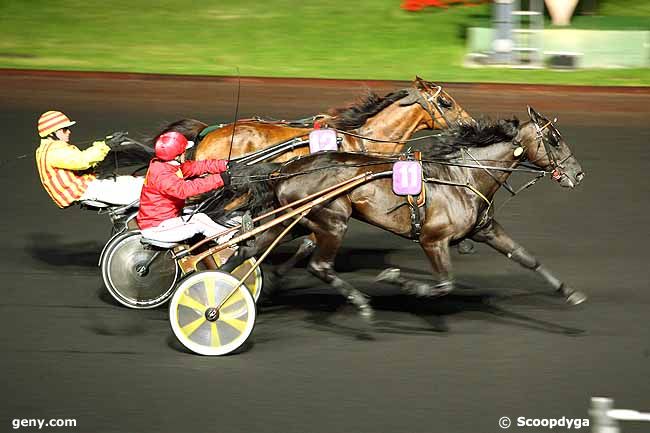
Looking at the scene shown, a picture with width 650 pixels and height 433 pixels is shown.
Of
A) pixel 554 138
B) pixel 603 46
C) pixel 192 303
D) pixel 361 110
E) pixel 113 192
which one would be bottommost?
pixel 192 303

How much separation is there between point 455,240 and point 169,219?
1.80 metres

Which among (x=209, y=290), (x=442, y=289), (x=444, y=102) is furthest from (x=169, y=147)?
(x=444, y=102)

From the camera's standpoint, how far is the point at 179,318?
20.7 ft

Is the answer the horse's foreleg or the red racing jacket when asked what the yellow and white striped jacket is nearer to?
the red racing jacket

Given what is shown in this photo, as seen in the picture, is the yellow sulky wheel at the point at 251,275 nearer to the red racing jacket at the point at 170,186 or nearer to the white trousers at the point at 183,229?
the white trousers at the point at 183,229

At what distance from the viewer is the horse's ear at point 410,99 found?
8188mm

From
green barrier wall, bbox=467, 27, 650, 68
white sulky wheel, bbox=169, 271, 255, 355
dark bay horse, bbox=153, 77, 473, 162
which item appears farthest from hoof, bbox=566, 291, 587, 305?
green barrier wall, bbox=467, 27, 650, 68

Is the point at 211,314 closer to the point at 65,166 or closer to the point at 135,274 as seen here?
the point at 135,274

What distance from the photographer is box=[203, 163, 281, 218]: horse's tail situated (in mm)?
6902

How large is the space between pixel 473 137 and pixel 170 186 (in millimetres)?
1980

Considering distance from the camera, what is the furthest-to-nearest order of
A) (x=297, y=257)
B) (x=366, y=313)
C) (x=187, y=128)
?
(x=187, y=128) → (x=297, y=257) → (x=366, y=313)

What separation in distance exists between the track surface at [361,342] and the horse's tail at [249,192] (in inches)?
28.8

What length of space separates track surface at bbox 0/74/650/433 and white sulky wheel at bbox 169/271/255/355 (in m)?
0.12

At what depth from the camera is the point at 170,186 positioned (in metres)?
6.56
